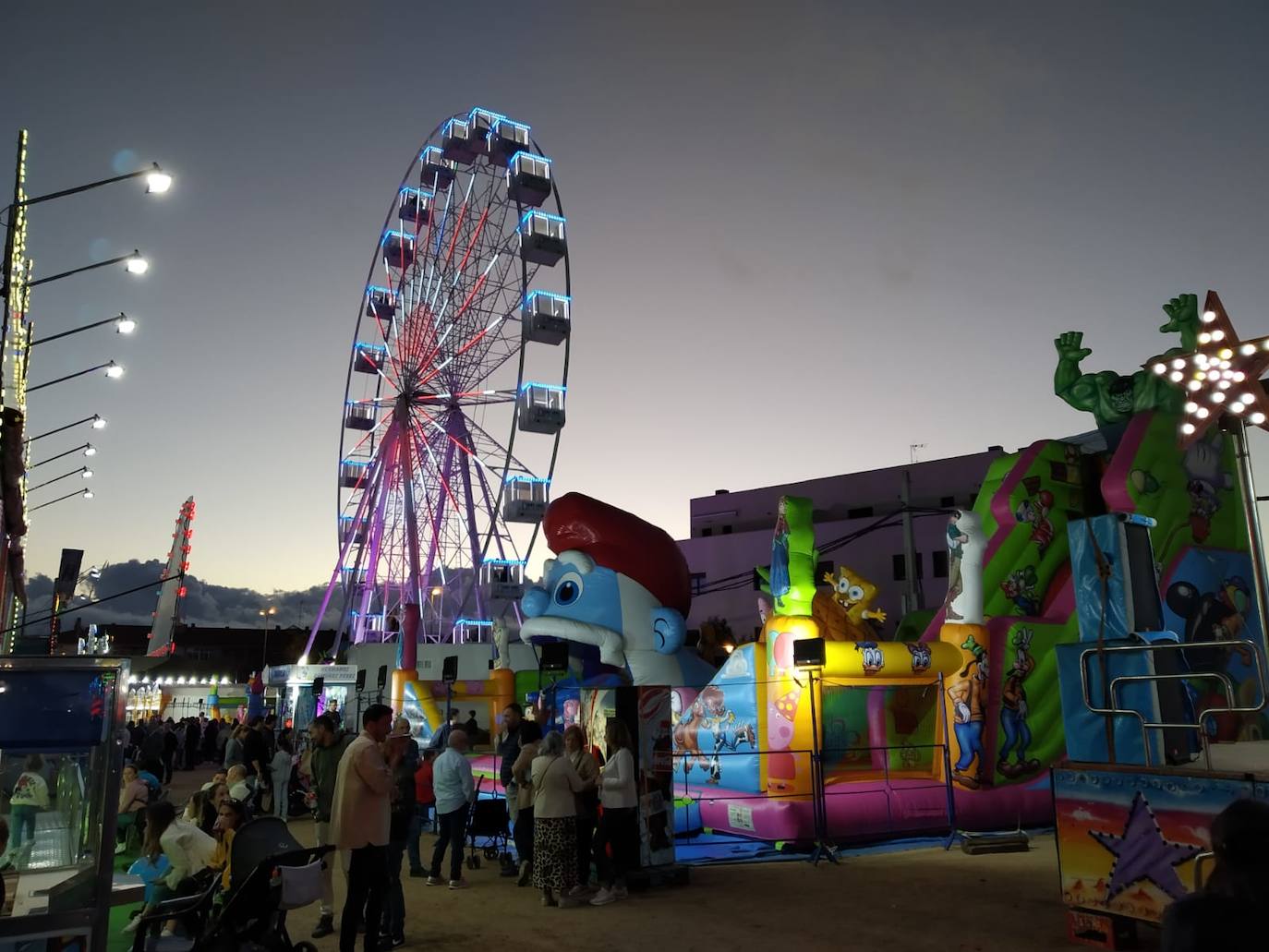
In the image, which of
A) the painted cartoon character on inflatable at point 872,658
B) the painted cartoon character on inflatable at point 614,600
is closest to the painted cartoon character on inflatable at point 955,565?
the painted cartoon character on inflatable at point 872,658

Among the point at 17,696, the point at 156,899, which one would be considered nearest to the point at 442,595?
the point at 156,899

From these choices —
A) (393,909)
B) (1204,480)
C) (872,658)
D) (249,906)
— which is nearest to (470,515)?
(872,658)

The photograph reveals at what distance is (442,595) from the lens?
2997 cm

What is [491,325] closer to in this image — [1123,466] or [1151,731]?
[1123,466]

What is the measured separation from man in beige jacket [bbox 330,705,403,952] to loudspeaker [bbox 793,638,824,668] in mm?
5395

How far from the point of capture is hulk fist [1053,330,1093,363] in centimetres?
1239

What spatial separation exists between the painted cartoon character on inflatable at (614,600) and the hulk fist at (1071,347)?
6112mm

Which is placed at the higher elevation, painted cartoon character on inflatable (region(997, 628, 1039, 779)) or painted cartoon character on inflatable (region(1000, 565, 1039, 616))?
painted cartoon character on inflatable (region(1000, 565, 1039, 616))

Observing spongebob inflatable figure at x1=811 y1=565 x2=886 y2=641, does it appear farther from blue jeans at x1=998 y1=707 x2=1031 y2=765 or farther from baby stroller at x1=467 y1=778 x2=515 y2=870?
baby stroller at x1=467 y1=778 x2=515 y2=870

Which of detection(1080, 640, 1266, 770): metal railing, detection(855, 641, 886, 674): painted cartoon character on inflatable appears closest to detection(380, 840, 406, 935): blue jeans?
detection(1080, 640, 1266, 770): metal railing

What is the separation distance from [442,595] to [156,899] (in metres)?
24.9

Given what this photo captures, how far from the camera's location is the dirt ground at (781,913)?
6207mm

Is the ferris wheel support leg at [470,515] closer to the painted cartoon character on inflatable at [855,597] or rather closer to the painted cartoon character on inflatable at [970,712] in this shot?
the painted cartoon character on inflatable at [855,597]

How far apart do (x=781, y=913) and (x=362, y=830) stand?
337cm
